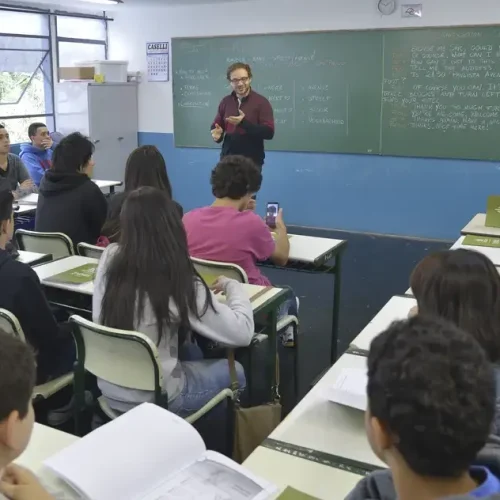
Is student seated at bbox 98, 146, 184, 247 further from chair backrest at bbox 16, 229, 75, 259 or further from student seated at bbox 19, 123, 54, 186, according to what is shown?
student seated at bbox 19, 123, 54, 186

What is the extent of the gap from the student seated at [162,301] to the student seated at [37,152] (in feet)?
12.6

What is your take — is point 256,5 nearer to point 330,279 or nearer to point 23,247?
point 330,279

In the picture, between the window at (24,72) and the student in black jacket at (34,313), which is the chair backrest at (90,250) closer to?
the student in black jacket at (34,313)

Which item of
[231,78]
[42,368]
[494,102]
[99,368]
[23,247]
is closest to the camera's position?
[99,368]

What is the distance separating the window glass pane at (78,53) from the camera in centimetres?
747

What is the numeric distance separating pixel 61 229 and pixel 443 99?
3.95 m

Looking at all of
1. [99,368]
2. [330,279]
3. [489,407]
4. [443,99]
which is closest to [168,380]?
[99,368]

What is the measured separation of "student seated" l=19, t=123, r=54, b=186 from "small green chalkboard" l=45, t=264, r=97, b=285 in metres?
3.03

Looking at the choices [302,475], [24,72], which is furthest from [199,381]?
[24,72]

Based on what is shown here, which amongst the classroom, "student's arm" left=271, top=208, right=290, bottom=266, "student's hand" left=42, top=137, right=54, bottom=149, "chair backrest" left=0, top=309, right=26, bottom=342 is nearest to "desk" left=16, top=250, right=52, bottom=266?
the classroom

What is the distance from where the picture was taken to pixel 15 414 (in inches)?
45.3

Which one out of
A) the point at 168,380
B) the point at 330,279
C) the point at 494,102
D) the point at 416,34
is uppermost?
the point at 416,34

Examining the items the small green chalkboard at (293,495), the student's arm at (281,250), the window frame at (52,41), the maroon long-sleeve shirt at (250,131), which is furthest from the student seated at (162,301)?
the window frame at (52,41)

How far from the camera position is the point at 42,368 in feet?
8.08
